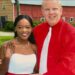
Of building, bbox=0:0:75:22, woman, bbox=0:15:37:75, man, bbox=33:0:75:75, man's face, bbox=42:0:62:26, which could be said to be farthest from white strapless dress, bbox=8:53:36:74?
building, bbox=0:0:75:22

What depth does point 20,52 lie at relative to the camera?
13.9 feet

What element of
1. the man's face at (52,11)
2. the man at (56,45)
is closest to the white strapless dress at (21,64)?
the man at (56,45)

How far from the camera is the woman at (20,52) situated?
414 cm

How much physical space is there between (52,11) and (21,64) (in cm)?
69

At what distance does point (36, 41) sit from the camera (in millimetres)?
4242

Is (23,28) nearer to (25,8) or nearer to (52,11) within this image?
(52,11)

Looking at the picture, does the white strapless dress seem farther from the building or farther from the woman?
the building

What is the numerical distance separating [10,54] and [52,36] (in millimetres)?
501

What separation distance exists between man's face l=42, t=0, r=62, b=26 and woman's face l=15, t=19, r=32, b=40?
314 mm

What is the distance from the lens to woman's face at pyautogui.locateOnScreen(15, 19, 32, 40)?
4176 millimetres

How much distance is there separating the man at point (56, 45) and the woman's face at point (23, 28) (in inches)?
6.8

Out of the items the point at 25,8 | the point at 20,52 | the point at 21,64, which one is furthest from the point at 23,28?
the point at 25,8

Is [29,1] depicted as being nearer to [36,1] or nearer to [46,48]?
[36,1]

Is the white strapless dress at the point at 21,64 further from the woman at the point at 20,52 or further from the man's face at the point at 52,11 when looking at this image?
the man's face at the point at 52,11
